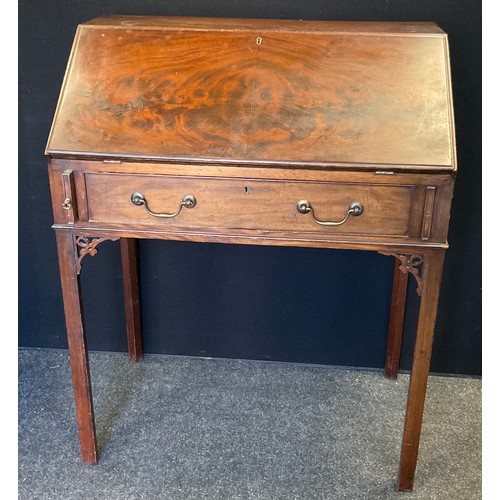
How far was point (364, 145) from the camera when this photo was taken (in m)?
1.79

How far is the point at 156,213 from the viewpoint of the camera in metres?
1.88

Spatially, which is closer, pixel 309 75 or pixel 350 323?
pixel 309 75

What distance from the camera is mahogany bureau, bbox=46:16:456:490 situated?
179cm

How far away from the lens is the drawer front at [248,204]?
5.90 ft

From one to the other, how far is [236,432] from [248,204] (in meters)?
→ 0.95

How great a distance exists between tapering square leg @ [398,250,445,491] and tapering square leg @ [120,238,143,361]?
119 cm

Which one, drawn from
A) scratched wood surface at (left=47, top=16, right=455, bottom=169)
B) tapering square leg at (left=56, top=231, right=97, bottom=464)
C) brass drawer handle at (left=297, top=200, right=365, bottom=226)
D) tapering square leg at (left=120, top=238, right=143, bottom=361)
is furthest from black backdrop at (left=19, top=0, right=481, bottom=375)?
brass drawer handle at (left=297, top=200, right=365, bottom=226)

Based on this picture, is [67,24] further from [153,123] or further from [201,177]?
[201,177]

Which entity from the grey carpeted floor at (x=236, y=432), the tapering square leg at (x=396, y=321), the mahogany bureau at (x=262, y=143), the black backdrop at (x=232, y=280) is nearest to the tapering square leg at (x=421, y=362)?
the mahogany bureau at (x=262, y=143)

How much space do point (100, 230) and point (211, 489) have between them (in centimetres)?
92

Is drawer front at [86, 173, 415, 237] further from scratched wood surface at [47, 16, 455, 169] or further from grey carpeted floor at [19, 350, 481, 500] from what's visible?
grey carpeted floor at [19, 350, 481, 500]

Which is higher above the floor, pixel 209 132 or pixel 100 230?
pixel 209 132

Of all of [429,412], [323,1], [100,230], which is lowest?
[429,412]
